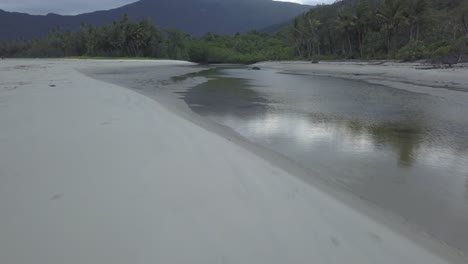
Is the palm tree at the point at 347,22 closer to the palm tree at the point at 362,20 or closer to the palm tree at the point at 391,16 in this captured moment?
the palm tree at the point at 362,20

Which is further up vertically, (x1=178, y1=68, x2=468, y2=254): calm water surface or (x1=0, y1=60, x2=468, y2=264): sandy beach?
(x1=0, y1=60, x2=468, y2=264): sandy beach

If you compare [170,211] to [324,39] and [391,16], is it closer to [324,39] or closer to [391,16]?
[391,16]

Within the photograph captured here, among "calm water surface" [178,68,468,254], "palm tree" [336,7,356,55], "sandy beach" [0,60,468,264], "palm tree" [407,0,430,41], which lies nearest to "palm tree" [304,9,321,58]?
"palm tree" [336,7,356,55]

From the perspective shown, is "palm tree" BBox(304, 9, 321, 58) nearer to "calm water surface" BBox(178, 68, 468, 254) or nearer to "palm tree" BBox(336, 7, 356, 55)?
"palm tree" BBox(336, 7, 356, 55)

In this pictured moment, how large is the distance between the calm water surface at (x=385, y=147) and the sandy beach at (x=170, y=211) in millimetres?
767

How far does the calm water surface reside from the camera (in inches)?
143

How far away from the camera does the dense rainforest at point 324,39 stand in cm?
3647

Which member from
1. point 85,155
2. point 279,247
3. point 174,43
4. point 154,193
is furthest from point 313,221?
point 174,43

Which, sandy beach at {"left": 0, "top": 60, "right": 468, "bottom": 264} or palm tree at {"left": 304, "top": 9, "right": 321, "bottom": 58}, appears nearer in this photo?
sandy beach at {"left": 0, "top": 60, "right": 468, "bottom": 264}

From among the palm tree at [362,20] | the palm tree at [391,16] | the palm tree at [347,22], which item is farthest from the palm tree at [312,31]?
the palm tree at [391,16]

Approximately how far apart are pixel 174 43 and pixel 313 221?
8511 cm

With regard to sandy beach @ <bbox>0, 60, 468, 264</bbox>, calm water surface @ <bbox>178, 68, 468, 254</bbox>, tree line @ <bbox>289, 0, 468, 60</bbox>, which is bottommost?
calm water surface @ <bbox>178, 68, 468, 254</bbox>

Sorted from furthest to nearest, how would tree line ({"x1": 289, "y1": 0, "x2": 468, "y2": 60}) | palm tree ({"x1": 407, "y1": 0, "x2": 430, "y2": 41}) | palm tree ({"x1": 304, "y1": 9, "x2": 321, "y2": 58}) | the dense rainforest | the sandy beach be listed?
palm tree ({"x1": 304, "y1": 9, "x2": 321, "y2": 58})
palm tree ({"x1": 407, "y1": 0, "x2": 430, "y2": 41})
the dense rainforest
tree line ({"x1": 289, "y1": 0, "x2": 468, "y2": 60})
the sandy beach

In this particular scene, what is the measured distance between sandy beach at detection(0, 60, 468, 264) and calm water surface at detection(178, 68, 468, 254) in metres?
0.77
